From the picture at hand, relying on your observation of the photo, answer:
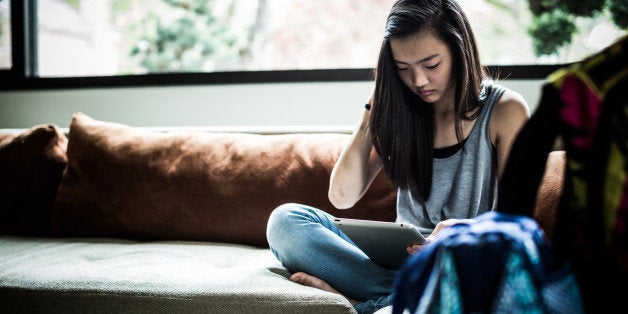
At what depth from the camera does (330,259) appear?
1315 mm

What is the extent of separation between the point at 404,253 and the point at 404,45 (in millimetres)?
526

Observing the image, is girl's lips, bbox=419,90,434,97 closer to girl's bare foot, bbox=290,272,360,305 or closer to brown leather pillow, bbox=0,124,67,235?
girl's bare foot, bbox=290,272,360,305

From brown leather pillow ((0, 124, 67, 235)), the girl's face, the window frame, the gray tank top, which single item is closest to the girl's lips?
the girl's face

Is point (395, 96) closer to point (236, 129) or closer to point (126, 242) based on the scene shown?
point (236, 129)

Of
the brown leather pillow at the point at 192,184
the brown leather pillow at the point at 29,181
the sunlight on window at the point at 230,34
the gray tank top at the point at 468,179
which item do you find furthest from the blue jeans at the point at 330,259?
the sunlight on window at the point at 230,34

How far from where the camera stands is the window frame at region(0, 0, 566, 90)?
2.24 m

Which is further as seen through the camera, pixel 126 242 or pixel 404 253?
pixel 126 242

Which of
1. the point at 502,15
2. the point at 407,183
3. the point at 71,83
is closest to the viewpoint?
the point at 407,183

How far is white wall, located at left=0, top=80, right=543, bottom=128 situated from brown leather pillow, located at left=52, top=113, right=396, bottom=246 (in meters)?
0.51

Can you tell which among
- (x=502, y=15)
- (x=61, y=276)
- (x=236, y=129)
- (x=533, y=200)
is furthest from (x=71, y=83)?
(x=533, y=200)

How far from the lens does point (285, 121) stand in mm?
2455

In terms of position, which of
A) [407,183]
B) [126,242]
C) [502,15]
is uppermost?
[502,15]

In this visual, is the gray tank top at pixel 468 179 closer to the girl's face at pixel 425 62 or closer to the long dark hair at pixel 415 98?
the long dark hair at pixel 415 98

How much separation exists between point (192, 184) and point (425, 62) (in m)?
0.89
